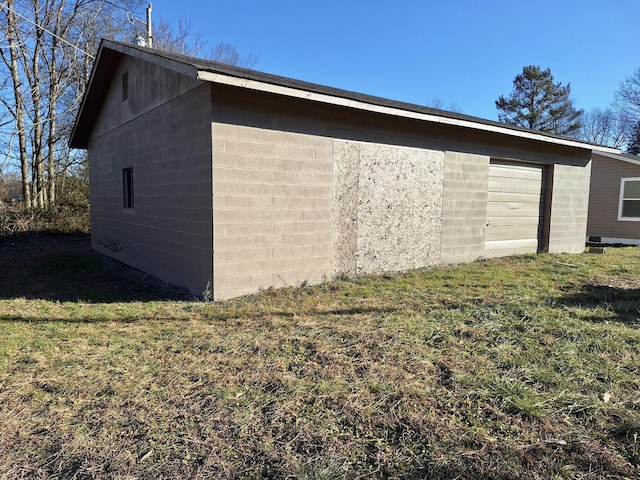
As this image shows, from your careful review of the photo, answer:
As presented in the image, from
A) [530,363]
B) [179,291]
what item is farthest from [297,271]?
[530,363]

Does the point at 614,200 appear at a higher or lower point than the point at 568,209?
higher

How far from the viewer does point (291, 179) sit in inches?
258

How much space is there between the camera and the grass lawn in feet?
8.00

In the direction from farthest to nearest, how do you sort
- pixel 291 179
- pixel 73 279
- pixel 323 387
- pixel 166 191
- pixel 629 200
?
1. pixel 629 200
2. pixel 73 279
3. pixel 166 191
4. pixel 291 179
5. pixel 323 387

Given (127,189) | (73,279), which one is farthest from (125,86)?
(73,279)

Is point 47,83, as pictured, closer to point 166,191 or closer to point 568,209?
point 166,191

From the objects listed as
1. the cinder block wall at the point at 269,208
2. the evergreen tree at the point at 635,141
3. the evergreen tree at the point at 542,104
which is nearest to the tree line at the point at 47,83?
the cinder block wall at the point at 269,208

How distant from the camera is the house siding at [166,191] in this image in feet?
20.1

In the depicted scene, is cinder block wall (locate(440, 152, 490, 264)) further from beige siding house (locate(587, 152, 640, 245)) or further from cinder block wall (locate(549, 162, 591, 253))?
beige siding house (locate(587, 152, 640, 245))

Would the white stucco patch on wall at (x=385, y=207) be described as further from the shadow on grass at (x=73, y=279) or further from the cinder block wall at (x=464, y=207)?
the shadow on grass at (x=73, y=279)

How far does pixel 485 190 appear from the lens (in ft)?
31.0

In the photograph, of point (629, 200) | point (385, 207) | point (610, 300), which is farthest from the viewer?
point (629, 200)

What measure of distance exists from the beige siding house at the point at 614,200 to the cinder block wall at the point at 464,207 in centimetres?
852

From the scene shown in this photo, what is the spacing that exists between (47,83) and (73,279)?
43.4ft
